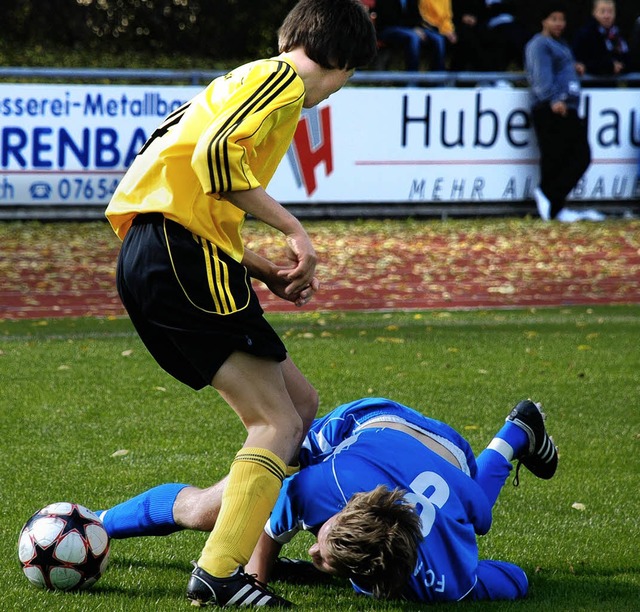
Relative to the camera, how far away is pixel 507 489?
229 inches

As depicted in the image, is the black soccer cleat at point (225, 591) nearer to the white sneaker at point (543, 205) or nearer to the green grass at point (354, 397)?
the green grass at point (354, 397)

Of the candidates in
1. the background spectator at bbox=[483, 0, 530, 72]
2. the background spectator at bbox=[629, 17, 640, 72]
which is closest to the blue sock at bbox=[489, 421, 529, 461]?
the background spectator at bbox=[483, 0, 530, 72]

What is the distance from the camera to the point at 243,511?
3.92m

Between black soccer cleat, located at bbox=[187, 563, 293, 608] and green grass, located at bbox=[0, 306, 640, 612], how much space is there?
0.19 m

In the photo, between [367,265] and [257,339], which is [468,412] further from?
[367,265]

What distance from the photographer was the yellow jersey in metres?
3.81

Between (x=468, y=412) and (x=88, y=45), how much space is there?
18651mm

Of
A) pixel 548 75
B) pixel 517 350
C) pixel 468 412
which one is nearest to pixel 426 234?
pixel 548 75

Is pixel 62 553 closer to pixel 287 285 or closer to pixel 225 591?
pixel 225 591

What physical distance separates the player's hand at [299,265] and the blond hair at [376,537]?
75 centimetres

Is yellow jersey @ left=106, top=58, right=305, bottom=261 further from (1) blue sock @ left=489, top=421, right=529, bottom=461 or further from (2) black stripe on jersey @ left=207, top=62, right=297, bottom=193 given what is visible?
(1) blue sock @ left=489, top=421, right=529, bottom=461

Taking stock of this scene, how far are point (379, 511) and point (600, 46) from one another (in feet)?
50.1

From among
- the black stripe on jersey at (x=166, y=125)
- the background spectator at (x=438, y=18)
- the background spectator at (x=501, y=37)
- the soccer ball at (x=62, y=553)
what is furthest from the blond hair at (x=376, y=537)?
the background spectator at (x=501, y=37)

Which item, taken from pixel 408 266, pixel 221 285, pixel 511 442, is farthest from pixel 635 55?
pixel 221 285
